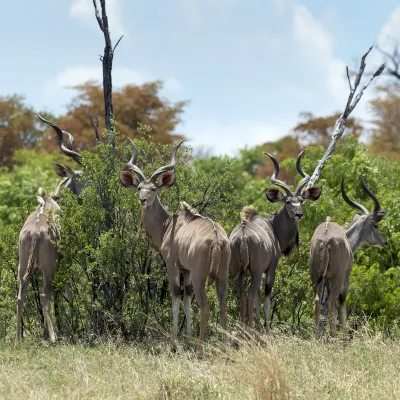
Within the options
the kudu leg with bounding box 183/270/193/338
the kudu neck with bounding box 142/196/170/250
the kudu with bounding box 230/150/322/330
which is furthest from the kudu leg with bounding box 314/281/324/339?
the kudu neck with bounding box 142/196/170/250

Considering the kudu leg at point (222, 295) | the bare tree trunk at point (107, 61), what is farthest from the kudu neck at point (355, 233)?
the bare tree trunk at point (107, 61)

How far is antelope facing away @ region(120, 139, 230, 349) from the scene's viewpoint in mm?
7461

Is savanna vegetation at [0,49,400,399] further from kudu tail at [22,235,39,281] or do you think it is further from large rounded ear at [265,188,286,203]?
large rounded ear at [265,188,286,203]

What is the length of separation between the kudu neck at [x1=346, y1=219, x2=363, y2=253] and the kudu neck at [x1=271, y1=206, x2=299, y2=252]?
0.95 metres

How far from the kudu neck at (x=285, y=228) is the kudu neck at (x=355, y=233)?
0.95 metres

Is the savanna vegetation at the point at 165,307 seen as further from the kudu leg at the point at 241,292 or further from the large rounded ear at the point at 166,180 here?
the large rounded ear at the point at 166,180

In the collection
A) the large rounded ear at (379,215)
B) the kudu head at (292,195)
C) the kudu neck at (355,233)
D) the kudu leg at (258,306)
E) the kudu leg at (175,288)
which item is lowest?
the kudu leg at (258,306)

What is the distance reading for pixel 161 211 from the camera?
8484mm

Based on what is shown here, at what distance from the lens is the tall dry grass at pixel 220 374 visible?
18.6ft

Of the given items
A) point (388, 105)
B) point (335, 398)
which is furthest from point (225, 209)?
point (388, 105)

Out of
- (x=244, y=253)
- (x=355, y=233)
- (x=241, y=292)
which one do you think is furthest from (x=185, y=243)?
(x=355, y=233)

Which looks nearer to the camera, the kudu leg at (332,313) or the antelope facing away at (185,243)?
the antelope facing away at (185,243)

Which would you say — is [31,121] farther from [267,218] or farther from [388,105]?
[267,218]

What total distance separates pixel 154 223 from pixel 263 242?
119 centimetres
